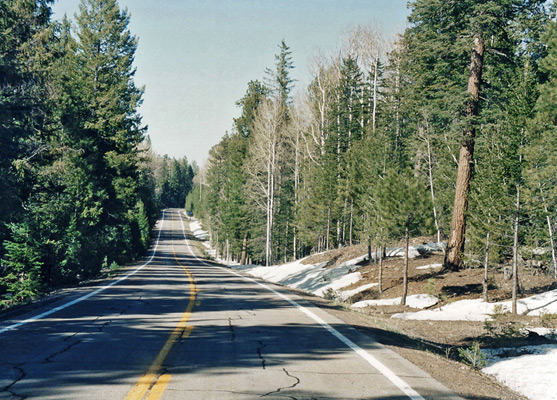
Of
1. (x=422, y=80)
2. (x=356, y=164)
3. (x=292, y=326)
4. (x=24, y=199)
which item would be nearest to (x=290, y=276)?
(x=356, y=164)

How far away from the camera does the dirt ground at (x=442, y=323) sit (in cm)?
647

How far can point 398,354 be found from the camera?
7.30m

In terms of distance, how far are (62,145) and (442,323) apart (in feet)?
85.7

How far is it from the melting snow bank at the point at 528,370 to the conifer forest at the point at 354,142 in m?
7.48

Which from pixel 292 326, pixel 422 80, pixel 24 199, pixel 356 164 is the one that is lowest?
pixel 292 326

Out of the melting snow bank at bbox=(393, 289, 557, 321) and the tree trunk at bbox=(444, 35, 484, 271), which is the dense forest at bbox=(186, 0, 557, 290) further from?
the melting snow bank at bbox=(393, 289, 557, 321)

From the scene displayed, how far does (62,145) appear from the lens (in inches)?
1198

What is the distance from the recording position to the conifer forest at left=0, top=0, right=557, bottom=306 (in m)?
16.8

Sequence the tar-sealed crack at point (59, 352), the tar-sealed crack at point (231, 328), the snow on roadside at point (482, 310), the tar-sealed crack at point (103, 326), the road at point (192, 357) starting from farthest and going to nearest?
1. the tar-sealed crack at point (103, 326)
2. the tar-sealed crack at point (231, 328)
3. the snow on roadside at point (482, 310)
4. the tar-sealed crack at point (59, 352)
5. the road at point (192, 357)

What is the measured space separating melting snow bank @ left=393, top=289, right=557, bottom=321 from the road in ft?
22.1

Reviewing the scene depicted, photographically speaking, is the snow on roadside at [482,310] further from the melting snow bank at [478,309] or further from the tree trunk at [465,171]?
the tree trunk at [465,171]

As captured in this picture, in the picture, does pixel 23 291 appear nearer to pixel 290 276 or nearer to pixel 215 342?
pixel 215 342

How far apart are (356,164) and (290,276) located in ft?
37.6

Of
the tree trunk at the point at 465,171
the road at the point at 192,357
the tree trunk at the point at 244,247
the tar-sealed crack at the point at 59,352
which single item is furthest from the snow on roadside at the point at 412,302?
the tree trunk at the point at 244,247
